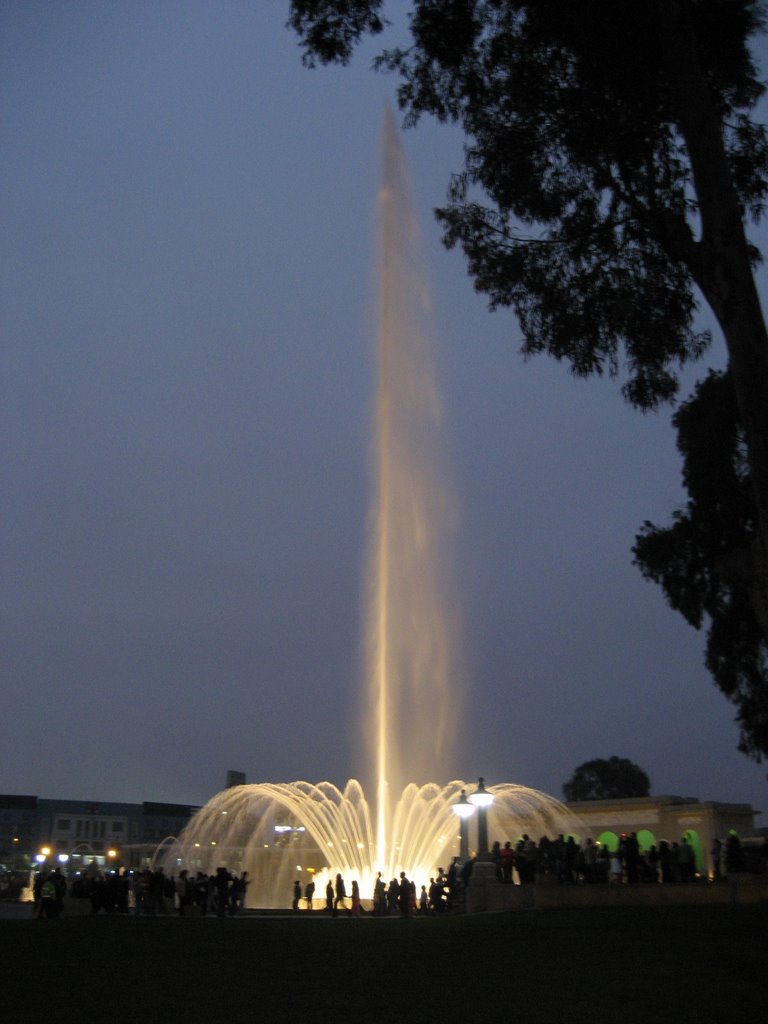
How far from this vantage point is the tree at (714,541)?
82.9 ft

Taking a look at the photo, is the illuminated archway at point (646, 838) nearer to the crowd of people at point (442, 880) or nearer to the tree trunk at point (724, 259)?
the crowd of people at point (442, 880)

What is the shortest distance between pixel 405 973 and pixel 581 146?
11254 mm

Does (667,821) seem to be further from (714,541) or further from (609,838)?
(714,541)

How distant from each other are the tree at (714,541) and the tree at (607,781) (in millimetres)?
69277

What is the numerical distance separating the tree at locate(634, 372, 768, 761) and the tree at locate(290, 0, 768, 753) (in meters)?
9.44

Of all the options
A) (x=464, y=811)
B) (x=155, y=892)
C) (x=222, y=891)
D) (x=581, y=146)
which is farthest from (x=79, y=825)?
(x=581, y=146)

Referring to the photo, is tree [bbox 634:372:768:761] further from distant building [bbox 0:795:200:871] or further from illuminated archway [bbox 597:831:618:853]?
distant building [bbox 0:795:200:871]

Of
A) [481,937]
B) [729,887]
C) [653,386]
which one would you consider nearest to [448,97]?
[653,386]

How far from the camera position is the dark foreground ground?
840 cm

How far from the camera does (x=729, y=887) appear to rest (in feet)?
69.8

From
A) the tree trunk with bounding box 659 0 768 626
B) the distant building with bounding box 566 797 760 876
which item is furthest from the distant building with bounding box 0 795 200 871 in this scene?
the tree trunk with bounding box 659 0 768 626

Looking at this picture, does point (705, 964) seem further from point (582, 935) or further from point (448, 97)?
point (448, 97)

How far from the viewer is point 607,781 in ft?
322

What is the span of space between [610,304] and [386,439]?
61.3 ft
